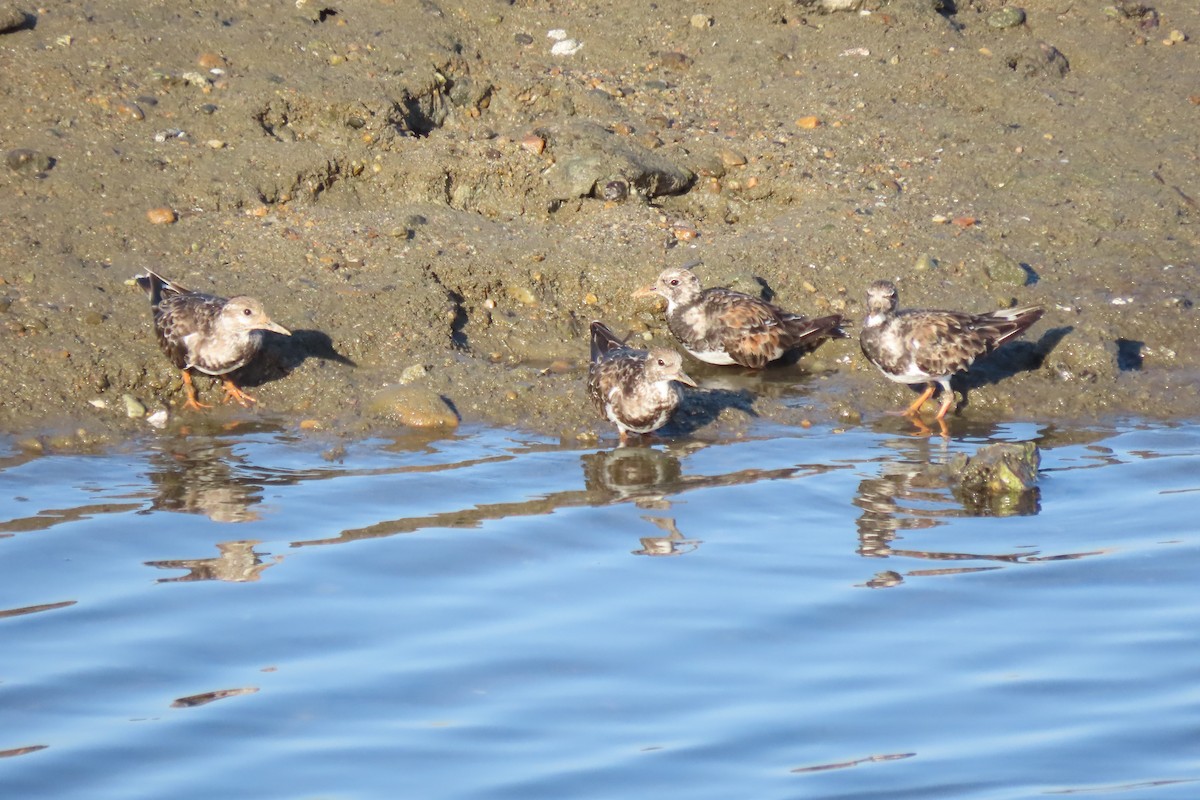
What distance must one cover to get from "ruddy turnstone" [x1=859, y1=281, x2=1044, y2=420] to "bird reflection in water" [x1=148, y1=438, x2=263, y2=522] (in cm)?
405

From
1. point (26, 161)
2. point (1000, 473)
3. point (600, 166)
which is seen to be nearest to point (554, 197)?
point (600, 166)

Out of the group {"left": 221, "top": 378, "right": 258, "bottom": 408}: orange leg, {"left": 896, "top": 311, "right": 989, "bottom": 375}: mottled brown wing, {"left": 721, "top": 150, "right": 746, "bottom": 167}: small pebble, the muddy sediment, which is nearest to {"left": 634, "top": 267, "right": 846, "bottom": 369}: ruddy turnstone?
the muddy sediment

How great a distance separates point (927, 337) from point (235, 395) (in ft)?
14.3

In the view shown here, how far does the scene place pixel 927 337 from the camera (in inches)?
374

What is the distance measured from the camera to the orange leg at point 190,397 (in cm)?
928

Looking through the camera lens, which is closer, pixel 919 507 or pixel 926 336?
pixel 919 507

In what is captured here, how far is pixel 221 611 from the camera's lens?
254 inches

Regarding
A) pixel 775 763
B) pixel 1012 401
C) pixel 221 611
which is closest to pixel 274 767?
pixel 221 611

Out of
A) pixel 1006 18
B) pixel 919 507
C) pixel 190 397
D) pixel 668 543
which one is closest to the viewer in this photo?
pixel 668 543

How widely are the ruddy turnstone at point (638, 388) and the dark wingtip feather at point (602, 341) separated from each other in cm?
37

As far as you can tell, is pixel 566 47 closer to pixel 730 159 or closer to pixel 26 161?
pixel 730 159

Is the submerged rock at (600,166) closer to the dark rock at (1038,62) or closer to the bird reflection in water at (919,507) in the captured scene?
the bird reflection in water at (919,507)

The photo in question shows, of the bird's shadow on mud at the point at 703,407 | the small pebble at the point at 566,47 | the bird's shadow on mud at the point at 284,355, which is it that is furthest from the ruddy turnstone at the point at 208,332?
the small pebble at the point at 566,47

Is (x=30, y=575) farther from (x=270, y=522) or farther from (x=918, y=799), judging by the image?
(x=918, y=799)
